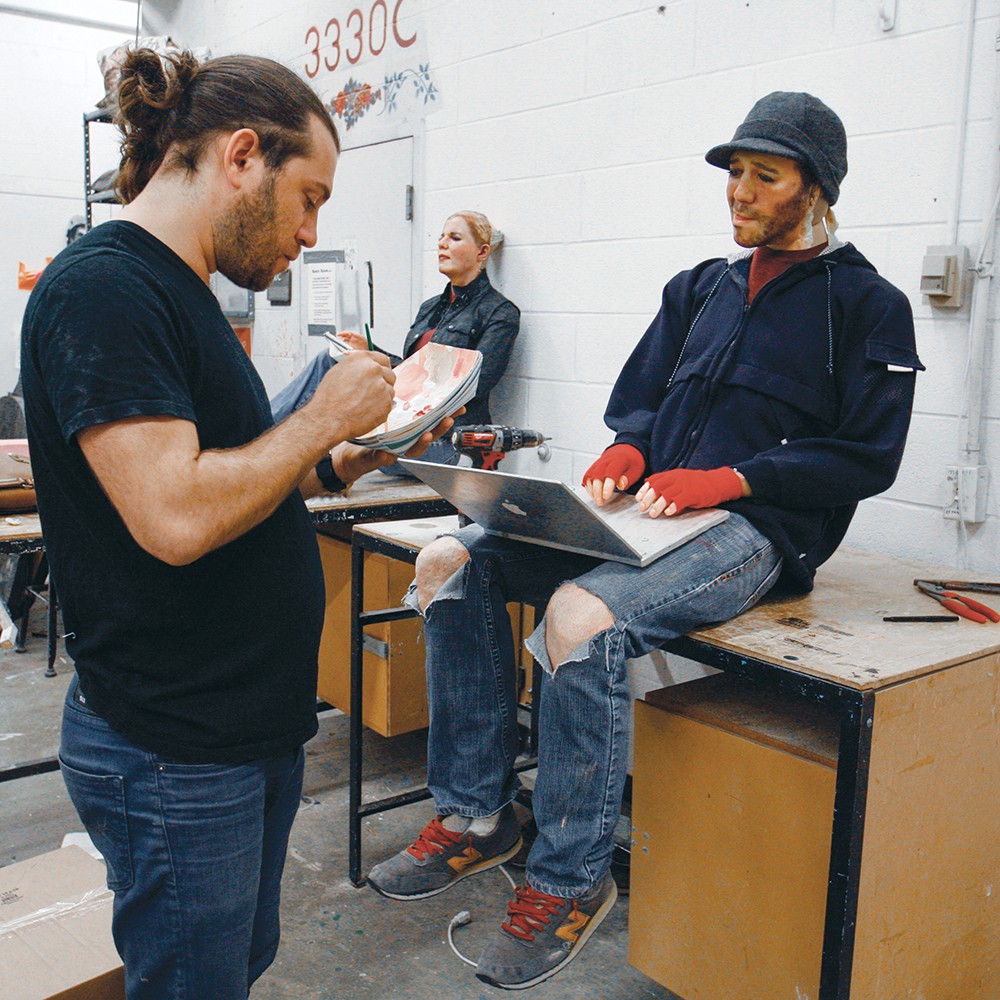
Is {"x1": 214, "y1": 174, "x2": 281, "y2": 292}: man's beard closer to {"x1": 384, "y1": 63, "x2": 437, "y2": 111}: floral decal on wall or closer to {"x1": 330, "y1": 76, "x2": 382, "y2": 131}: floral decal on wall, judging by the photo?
{"x1": 384, "y1": 63, "x2": 437, "y2": 111}: floral decal on wall

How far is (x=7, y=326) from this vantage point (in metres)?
5.53

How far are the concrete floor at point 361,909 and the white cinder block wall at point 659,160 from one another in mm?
1005

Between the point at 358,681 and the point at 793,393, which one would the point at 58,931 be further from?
the point at 793,393

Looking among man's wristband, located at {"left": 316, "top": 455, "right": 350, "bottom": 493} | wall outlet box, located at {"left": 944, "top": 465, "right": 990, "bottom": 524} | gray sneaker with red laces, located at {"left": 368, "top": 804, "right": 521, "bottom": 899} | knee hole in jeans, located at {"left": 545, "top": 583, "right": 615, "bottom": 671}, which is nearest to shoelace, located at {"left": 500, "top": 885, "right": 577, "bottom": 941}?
gray sneaker with red laces, located at {"left": 368, "top": 804, "right": 521, "bottom": 899}

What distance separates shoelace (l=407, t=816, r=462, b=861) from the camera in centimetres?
189

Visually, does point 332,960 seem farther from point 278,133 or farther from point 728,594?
point 278,133

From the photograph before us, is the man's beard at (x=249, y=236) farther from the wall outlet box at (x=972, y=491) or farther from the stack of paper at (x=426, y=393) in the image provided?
the wall outlet box at (x=972, y=491)

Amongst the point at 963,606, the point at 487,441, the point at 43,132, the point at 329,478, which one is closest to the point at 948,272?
the point at 963,606

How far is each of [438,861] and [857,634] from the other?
0.95m

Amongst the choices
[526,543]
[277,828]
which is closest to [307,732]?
[277,828]

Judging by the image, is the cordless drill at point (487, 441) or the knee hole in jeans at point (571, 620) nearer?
the knee hole in jeans at point (571, 620)

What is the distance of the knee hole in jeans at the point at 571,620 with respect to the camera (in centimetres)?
142

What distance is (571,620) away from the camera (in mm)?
1445

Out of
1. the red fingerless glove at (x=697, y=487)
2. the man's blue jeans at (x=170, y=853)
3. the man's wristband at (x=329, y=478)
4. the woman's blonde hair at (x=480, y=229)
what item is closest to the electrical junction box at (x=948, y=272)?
the red fingerless glove at (x=697, y=487)
